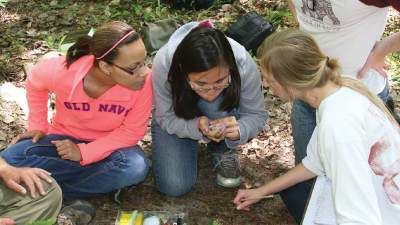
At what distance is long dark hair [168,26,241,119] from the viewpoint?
2.59m

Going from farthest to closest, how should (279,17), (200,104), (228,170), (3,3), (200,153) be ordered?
(3,3)
(279,17)
(200,153)
(228,170)
(200,104)

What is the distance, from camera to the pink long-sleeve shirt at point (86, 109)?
295 cm

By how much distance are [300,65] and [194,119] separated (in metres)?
1.10

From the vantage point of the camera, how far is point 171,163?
3264 mm

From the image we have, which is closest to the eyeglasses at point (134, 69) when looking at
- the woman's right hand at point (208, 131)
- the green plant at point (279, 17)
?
the woman's right hand at point (208, 131)

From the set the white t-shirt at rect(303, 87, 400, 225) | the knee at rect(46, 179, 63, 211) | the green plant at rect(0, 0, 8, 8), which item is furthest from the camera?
the green plant at rect(0, 0, 8, 8)

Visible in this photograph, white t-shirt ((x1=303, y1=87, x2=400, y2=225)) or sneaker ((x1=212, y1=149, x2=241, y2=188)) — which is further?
sneaker ((x1=212, y1=149, x2=241, y2=188))

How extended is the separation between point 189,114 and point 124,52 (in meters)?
0.62

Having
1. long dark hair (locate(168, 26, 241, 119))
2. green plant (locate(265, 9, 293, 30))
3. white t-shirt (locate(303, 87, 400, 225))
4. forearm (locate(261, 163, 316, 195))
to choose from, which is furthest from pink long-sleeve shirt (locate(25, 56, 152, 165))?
green plant (locate(265, 9, 293, 30))

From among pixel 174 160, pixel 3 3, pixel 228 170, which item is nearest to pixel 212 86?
pixel 174 160

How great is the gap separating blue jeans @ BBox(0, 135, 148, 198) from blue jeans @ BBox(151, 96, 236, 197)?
0.50 ft

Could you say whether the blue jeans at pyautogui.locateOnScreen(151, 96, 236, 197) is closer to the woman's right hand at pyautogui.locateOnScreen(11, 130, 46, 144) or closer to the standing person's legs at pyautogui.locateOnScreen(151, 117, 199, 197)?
the standing person's legs at pyautogui.locateOnScreen(151, 117, 199, 197)

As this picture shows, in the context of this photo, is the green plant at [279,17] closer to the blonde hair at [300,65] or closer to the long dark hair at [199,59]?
the long dark hair at [199,59]

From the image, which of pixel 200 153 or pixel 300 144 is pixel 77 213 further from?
pixel 300 144
